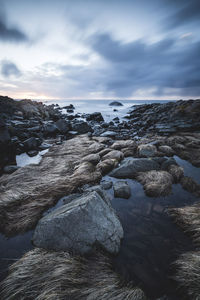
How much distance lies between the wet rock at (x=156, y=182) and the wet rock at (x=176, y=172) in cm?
22

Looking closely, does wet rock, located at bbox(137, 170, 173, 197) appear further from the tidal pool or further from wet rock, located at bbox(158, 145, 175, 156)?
wet rock, located at bbox(158, 145, 175, 156)

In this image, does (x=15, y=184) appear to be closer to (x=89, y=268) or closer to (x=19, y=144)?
(x=89, y=268)

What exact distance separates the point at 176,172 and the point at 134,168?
151cm

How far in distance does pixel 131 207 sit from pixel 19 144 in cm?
838

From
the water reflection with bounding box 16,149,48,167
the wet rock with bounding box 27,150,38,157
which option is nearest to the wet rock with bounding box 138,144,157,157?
the water reflection with bounding box 16,149,48,167

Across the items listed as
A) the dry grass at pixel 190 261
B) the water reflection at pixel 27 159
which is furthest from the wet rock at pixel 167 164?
the water reflection at pixel 27 159

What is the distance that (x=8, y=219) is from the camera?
327cm

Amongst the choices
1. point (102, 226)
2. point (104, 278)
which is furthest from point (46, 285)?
point (102, 226)

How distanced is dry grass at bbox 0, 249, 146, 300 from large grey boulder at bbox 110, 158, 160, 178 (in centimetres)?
314

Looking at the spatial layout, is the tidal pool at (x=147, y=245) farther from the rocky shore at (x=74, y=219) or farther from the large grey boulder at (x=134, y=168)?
the large grey boulder at (x=134, y=168)

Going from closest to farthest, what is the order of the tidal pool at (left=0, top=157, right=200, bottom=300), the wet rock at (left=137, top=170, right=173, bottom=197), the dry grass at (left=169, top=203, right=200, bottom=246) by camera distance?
the tidal pool at (left=0, top=157, right=200, bottom=300), the dry grass at (left=169, top=203, right=200, bottom=246), the wet rock at (left=137, top=170, right=173, bottom=197)

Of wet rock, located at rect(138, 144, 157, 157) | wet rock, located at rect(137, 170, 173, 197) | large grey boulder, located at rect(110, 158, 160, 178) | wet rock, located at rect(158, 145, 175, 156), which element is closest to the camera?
wet rock, located at rect(137, 170, 173, 197)

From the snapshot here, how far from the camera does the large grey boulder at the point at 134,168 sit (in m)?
5.09

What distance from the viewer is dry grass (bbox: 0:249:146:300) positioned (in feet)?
5.65
